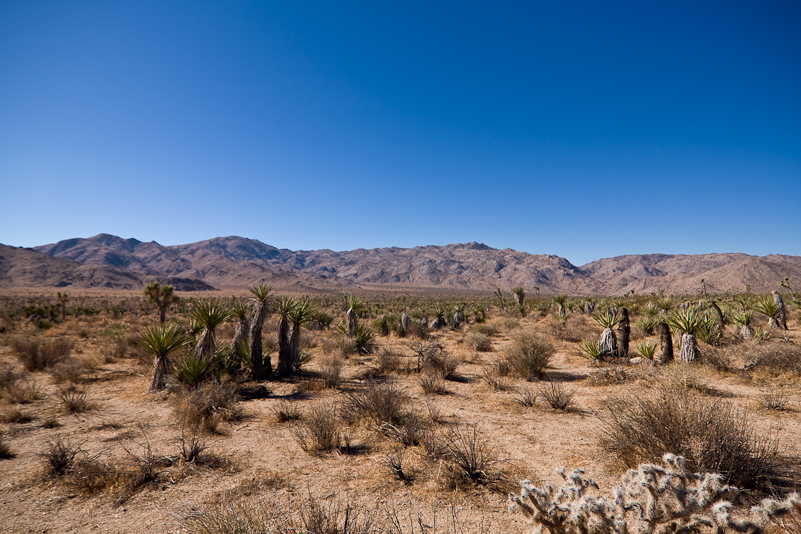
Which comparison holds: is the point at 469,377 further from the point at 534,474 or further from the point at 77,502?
the point at 77,502

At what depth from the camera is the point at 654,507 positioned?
249 centimetres

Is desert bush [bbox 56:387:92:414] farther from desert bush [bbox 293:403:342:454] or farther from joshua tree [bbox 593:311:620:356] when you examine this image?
joshua tree [bbox 593:311:620:356]

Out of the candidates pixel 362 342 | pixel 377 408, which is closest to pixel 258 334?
pixel 377 408

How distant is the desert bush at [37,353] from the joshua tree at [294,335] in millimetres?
7643

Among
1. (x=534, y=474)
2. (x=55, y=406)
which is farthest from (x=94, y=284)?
(x=534, y=474)

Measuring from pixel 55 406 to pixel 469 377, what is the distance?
10.4 metres

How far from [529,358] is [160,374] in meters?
10.3

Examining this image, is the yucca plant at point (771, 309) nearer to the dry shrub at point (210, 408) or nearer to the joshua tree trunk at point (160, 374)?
the dry shrub at point (210, 408)

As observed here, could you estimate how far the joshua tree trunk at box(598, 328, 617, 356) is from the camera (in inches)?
453

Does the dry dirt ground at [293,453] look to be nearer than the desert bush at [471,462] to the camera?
Yes

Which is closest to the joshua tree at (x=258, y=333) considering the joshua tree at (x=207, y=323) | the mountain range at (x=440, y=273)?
the joshua tree at (x=207, y=323)

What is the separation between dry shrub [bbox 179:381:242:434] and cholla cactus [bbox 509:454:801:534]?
6027mm

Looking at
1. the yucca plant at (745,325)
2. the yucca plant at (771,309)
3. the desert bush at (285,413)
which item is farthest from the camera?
the yucca plant at (771,309)

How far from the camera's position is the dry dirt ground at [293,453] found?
4.14 m
